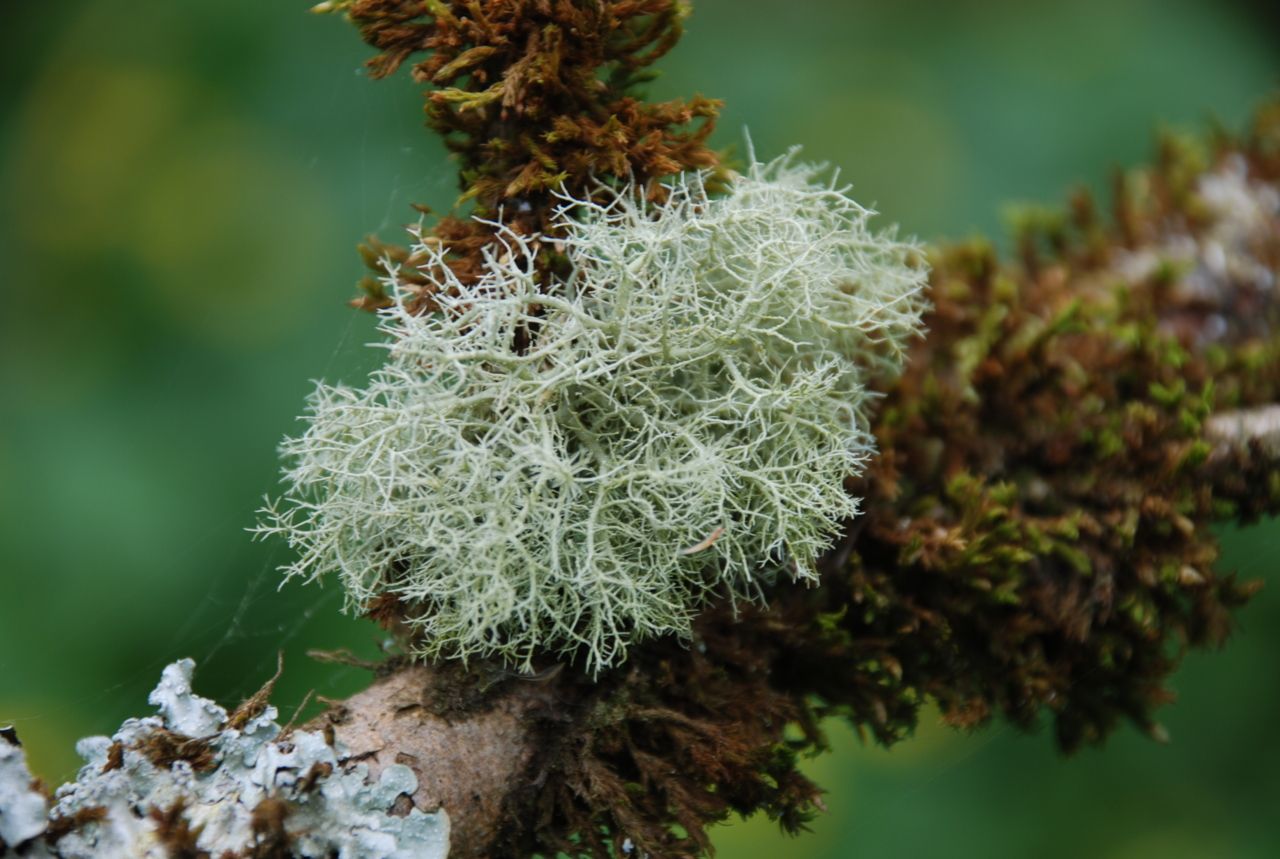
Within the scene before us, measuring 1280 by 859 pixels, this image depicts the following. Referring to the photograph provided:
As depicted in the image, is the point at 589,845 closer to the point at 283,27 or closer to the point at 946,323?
the point at 946,323

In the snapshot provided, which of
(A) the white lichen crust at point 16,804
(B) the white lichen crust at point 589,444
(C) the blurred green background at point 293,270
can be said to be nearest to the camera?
(A) the white lichen crust at point 16,804

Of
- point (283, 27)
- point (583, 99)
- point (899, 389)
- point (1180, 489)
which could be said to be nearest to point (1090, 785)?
point (1180, 489)

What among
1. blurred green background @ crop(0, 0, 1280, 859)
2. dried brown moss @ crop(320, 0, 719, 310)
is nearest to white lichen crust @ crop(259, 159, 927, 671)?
dried brown moss @ crop(320, 0, 719, 310)

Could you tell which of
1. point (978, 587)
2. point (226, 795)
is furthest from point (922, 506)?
point (226, 795)

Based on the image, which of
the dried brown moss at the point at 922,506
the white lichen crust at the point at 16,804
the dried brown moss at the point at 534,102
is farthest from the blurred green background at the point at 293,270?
the white lichen crust at the point at 16,804

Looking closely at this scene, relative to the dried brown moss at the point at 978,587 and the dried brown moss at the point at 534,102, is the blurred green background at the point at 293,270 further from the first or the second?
the dried brown moss at the point at 534,102

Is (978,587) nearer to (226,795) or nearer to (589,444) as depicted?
(589,444)
